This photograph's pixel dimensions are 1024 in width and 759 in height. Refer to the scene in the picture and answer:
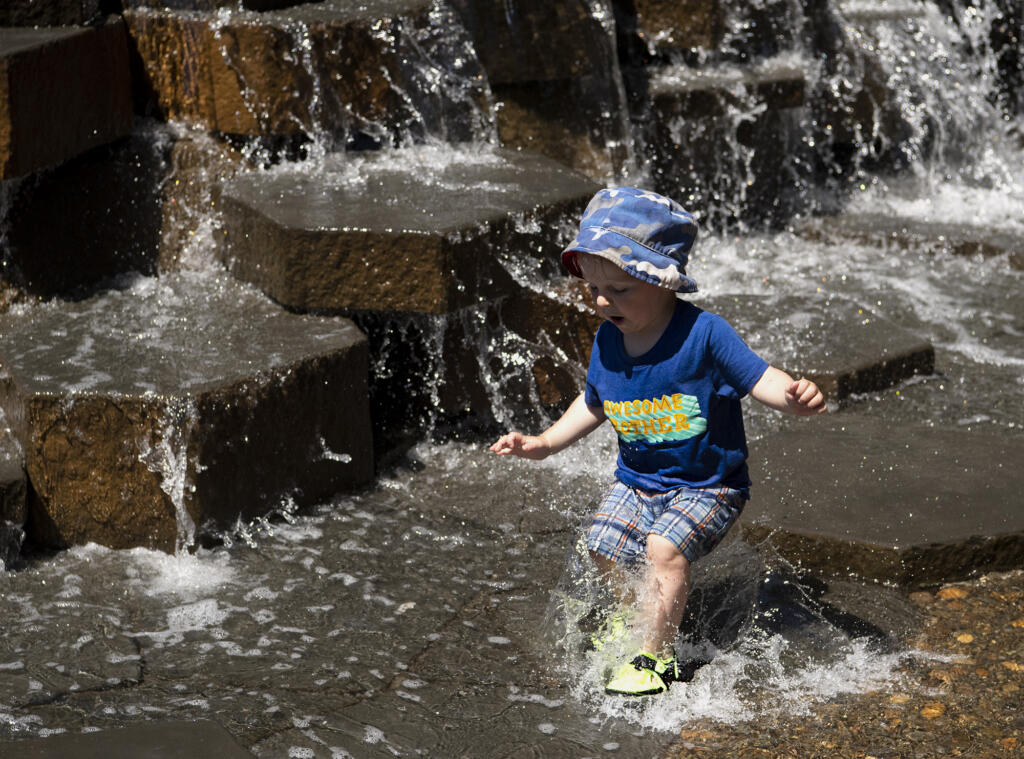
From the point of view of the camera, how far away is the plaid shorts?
2936mm

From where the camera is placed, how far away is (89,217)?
4812 millimetres

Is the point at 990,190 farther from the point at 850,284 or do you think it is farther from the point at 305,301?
the point at 305,301

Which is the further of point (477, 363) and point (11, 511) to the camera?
point (477, 363)

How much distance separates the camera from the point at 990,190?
7.21 meters

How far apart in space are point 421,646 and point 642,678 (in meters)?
0.55

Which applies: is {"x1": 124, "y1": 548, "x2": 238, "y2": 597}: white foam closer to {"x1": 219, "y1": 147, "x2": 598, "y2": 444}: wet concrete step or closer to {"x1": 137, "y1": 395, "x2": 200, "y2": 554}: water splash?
{"x1": 137, "y1": 395, "x2": 200, "y2": 554}: water splash

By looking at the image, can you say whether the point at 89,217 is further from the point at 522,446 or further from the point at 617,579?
the point at 617,579

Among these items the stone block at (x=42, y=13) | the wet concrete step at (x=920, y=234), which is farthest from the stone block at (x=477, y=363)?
the wet concrete step at (x=920, y=234)

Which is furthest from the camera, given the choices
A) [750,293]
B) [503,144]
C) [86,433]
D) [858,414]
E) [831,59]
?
[831,59]

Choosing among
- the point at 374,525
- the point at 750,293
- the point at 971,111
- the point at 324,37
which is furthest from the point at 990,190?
the point at 374,525

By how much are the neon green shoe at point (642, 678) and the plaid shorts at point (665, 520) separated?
0.22 meters

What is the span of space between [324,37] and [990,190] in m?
3.99

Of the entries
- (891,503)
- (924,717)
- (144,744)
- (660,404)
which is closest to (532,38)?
(891,503)

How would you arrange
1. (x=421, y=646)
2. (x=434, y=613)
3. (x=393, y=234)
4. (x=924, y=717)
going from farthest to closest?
(x=393, y=234) < (x=434, y=613) < (x=421, y=646) < (x=924, y=717)
